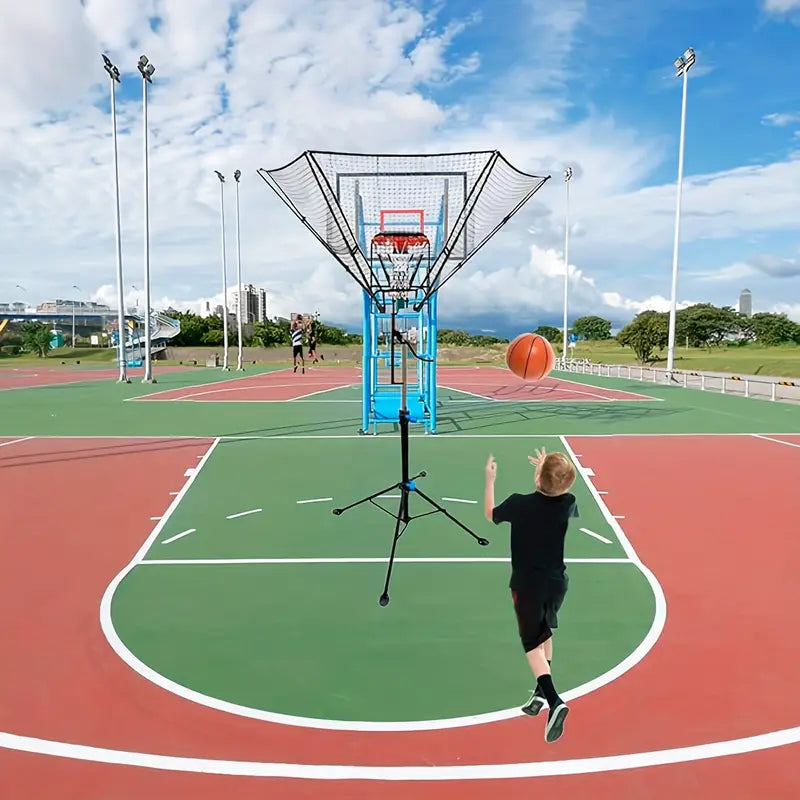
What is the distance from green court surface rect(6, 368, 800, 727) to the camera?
14.9 feet

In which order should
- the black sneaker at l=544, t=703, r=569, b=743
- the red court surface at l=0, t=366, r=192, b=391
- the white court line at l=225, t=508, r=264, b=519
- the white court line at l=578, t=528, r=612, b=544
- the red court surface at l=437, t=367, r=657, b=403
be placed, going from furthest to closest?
the red court surface at l=0, t=366, r=192, b=391, the red court surface at l=437, t=367, r=657, b=403, the white court line at l=225, t=508, r=264, b=519, the white court line at l=578, t=528, r=612, b=544, the black sneaker at l=544, t=703, r=569, b=743

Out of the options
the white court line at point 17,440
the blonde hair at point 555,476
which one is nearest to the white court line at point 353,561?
the blonde hair at point 555,476

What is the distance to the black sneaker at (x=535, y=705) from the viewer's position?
4012 mm

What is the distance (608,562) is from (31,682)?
5475mm

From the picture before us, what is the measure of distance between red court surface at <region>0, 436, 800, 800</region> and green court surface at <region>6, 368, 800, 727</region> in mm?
250

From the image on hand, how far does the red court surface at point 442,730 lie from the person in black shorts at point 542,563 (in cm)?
34

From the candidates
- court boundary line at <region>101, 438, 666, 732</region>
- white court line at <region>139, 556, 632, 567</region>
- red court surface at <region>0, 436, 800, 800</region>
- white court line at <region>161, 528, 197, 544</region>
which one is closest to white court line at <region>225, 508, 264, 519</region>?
white court line at <region>161, 528, 197, 544</region>

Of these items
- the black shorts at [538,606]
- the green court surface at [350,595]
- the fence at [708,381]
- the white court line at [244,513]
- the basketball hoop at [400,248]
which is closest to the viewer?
the black shorts at [538,606]

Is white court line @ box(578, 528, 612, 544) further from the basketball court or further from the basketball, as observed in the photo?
the basketball

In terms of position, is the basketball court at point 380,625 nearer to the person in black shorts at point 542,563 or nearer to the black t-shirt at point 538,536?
the person in black shorts at point 542,563

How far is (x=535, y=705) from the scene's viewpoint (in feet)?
13.2

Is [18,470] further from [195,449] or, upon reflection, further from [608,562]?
[608,562]

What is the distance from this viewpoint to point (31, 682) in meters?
4.61

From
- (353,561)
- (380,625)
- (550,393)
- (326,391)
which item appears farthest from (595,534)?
(326,391)
